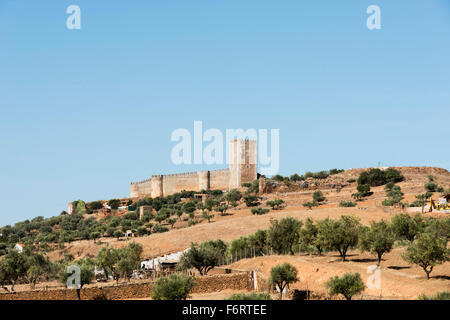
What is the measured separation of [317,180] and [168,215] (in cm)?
2330

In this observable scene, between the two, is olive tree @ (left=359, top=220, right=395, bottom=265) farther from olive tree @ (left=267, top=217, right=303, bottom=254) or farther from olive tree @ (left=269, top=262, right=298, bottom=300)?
olive tree @ (left=267, top=217, right=303, bottom=254)

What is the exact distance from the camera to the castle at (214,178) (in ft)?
305

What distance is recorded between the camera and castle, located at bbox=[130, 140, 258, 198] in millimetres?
92812

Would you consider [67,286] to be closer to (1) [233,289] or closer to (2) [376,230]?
(1) [233,289]

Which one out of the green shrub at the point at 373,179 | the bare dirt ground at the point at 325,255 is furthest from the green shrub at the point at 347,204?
the green shrub at the point at 373,179

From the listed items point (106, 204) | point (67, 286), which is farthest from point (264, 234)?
point (106, 204)

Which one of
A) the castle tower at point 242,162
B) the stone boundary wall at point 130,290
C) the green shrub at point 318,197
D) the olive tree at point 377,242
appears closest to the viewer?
the stone boundary wall at point 130,290

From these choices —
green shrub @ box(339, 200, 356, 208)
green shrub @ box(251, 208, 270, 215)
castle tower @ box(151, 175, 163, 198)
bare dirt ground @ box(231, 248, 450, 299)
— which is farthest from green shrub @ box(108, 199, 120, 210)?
bare dirt ground @ box(231, 248, 450, 299)

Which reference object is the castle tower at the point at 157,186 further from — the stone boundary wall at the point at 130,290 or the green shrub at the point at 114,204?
the stone boundary wall at the point at 130,290

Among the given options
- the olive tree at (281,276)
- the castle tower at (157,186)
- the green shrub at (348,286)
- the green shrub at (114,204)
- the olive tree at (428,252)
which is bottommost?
the green shrub at (114,204)

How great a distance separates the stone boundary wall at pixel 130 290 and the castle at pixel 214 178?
64.0 metres

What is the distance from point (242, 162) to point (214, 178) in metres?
7.43

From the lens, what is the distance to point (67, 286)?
26.8 metres

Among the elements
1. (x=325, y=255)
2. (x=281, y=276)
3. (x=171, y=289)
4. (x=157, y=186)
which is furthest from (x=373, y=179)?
(x=171, y=289)
